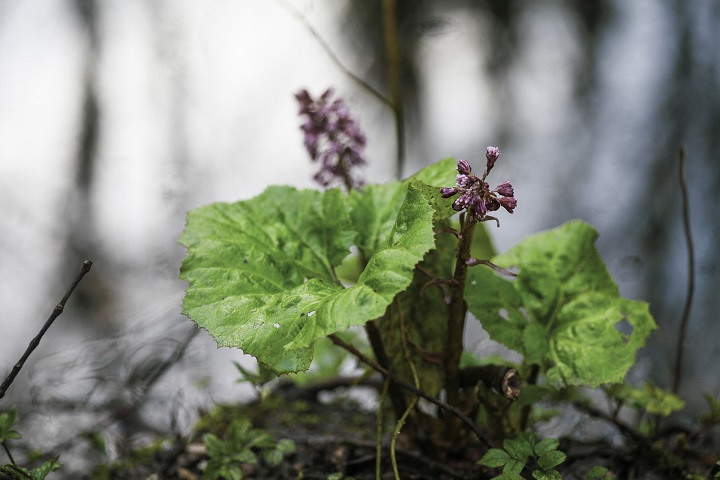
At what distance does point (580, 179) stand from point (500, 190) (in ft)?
4.78

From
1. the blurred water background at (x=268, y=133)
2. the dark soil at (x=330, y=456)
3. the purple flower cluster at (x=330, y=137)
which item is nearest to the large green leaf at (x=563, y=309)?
the dark soil at (x=330, y=456)

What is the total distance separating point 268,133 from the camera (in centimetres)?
244

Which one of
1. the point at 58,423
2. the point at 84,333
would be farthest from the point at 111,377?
the point at 84,333

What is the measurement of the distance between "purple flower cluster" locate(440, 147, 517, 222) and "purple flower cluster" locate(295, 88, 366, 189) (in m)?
0.43

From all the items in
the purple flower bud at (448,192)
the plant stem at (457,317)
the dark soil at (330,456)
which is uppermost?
the purple flower bud at (448,192)

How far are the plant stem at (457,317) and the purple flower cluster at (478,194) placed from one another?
0.03m

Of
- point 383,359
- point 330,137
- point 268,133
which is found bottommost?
point 383,359

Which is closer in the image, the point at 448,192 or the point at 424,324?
the point at 448,192

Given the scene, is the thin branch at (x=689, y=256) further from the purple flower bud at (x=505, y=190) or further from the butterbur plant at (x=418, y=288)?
the purple flower bud at (x=505, y=190)

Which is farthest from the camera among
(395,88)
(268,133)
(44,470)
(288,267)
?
(268,133)

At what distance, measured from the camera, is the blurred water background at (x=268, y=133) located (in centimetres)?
203

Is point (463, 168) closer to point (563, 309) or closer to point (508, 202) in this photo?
point (508, 202)

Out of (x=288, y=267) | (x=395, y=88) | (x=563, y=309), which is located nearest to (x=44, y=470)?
(x=288, y=267)

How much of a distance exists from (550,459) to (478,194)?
1.39ft
